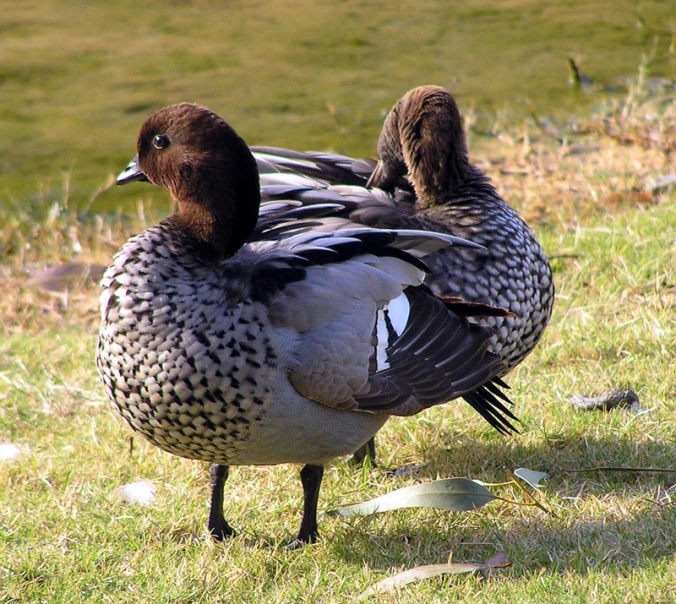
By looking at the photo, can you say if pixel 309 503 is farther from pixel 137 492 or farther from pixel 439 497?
pixel 137 492

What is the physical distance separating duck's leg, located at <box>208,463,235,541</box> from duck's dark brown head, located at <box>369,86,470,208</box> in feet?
4.18

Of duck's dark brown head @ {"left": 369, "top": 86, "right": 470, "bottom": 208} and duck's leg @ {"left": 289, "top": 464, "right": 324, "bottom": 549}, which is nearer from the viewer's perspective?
duck's leg @ {"left": 289, "top": 464, "right": 324, "bottom": 549}

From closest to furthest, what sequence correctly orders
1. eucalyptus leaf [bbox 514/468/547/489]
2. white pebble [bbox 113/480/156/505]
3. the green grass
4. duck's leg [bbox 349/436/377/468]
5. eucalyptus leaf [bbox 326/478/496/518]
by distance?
1. eucalyptus leaf [bbox 326/478/496/518]
2. eucalyptus leaf [bbox 514/468/547/489]
3. white pebble [bbox 113/480/156/505]
4. duck's leg [bbox 349/436/377/468]
5. the green grass

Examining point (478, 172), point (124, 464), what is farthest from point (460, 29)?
point (124, 464)

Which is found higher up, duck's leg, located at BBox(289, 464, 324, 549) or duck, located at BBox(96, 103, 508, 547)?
duck, located at BBox(96, 103, 508, 547)

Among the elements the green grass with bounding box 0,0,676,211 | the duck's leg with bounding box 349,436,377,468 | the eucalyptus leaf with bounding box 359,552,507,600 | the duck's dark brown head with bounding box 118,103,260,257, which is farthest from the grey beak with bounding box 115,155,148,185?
the green grass with bounding box 0,0,676,211

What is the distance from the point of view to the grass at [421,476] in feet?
9.06

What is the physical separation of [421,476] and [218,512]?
2.48 feet

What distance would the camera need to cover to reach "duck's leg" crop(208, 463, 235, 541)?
10.0 feet

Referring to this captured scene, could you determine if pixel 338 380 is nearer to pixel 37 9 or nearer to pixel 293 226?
pixel 293 226

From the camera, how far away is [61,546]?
3010mm

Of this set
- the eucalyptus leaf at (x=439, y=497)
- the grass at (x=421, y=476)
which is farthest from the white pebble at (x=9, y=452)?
the eucalyptus leaf at (x=439, y=497)

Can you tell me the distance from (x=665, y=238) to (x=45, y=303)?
11.3ft

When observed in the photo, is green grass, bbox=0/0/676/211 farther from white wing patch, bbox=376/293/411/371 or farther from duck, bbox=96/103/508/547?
white wing patch, bbox=376/293/411/371
